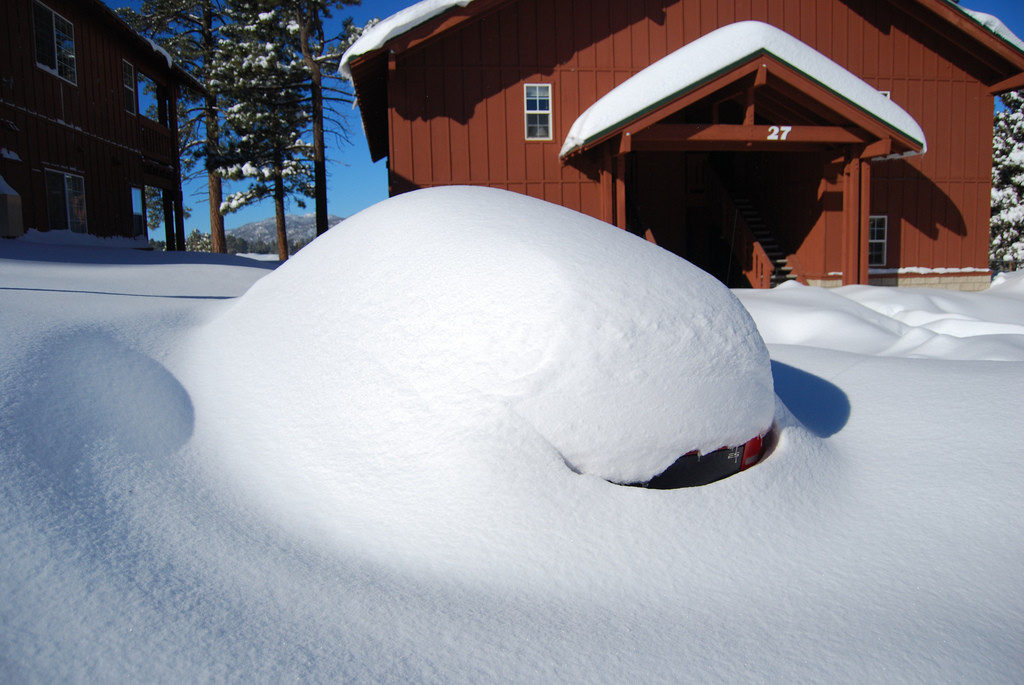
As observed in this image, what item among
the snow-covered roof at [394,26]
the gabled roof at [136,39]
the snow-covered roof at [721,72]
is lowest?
the snow-covered roof at [721,72]

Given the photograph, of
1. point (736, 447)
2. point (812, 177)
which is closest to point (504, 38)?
point (812, 177)

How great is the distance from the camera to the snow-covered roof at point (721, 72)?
33.1 ft

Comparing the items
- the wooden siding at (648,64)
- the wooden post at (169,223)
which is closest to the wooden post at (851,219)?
the wooden siding at (648,64)

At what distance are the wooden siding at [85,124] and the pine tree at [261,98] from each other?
391 centimetres

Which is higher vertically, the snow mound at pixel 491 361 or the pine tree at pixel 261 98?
the pine tree at pixel 261 98

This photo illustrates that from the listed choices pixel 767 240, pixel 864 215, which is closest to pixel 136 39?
pixel 767 240

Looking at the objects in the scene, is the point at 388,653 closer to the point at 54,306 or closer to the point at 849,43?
the point at 54,306

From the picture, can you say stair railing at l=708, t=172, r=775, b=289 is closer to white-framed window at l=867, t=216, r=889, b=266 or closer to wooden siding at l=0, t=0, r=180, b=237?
white-framed window at l=867, t=216, r=889, b=266

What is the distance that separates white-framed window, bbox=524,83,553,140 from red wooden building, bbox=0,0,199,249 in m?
8.37

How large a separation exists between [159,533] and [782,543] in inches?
94.5

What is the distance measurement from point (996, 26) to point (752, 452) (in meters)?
15.3

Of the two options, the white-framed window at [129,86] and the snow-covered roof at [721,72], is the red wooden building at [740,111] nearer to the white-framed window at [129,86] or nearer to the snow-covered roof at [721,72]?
the snow-covered roof at [721,72]

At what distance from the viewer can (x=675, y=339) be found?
2.96 m

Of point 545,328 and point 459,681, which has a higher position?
point 545,328
